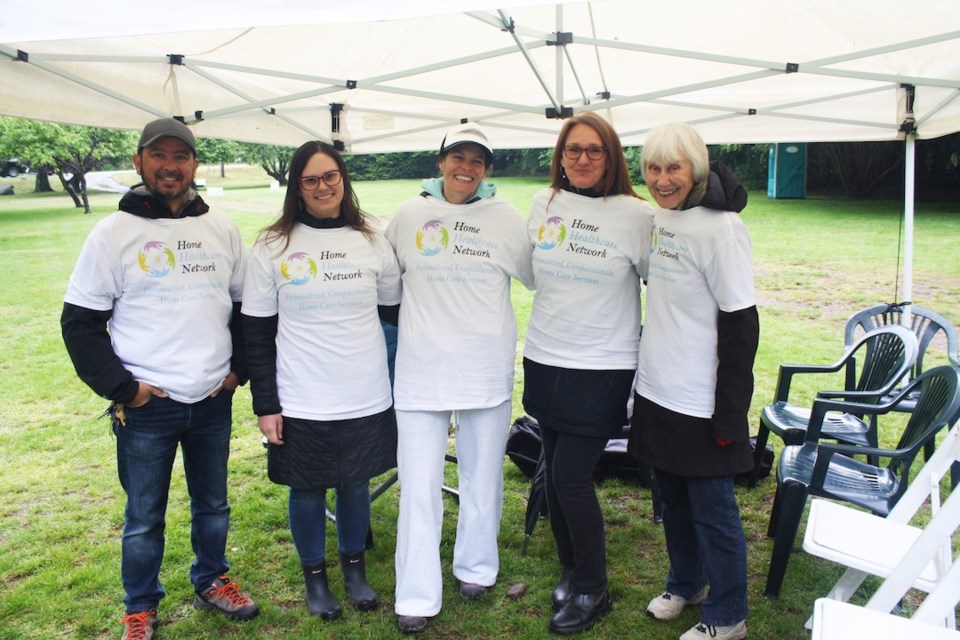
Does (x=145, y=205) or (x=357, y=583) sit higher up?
(x=145, y=205)

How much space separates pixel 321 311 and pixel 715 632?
1.77 m

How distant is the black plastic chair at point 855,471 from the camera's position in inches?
110

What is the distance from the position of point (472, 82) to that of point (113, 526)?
3.15m

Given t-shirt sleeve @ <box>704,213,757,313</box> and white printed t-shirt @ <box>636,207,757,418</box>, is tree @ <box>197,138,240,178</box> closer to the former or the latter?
white printed t-shirt @ <box>636,207,757,418</box>

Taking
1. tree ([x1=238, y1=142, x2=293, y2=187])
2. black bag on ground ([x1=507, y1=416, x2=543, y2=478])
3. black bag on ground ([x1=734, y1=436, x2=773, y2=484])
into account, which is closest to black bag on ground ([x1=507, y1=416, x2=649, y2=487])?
black bag on ground ([x1=507, y1=416, x2=543, y2=478])

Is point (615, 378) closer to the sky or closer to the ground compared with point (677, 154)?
closer to the ground

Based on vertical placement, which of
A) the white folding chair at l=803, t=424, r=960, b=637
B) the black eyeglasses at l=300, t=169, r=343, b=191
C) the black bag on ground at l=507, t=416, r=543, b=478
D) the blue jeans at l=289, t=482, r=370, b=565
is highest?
the black eyeglasses at l=300, t=169, r=343, b=191

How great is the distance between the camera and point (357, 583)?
3012 millimetres

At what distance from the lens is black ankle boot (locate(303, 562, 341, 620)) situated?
9.62 ft

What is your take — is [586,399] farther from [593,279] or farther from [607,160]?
[607,160]

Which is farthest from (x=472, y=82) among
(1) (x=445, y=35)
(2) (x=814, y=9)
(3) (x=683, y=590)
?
(3) (x=683, y=590)

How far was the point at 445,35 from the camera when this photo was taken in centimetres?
383

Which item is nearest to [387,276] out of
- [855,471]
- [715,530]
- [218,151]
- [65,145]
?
[715,530]

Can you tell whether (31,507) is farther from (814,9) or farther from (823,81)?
(823,81)
